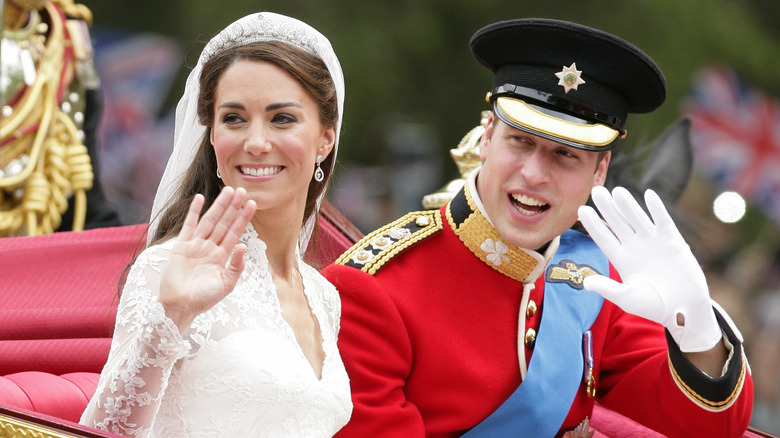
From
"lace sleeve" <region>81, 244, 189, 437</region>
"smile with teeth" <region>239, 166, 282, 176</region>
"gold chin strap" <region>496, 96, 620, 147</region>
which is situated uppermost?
"gold chin strap" <region>496, 96, 620, 147</region>

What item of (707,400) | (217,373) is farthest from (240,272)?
(707,400)

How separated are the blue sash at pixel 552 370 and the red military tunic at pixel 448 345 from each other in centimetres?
3

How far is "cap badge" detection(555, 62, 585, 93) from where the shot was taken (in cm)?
234

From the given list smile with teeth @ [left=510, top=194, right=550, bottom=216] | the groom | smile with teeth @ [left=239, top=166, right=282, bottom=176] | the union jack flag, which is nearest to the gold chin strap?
the groom

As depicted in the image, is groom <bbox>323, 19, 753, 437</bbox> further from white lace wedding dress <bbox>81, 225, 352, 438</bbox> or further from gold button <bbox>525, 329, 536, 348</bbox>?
white lace wedding dress <bbox>81, 225, 352, 438</bbox>

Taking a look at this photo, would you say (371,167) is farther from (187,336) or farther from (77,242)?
(187,336)

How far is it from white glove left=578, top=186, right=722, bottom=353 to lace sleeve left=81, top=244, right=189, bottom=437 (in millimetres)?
775

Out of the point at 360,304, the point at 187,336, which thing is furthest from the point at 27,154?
the point at 187,336

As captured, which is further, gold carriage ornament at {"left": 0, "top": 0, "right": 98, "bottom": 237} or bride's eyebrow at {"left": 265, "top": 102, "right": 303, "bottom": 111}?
gold carriage ornament at {"left": 0, "top": 0, "right": 98, "bottom": 237}

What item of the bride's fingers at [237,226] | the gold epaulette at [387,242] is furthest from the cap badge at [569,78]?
the bride's fingers at [237,226]

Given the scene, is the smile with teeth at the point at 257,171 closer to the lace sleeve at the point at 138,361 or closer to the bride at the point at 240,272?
the bride at the point at 240,272

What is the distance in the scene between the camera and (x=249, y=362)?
1.88m

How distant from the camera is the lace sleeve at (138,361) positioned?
1.71 metres

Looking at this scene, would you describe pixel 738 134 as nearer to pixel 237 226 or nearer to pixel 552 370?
pixel 552 370
